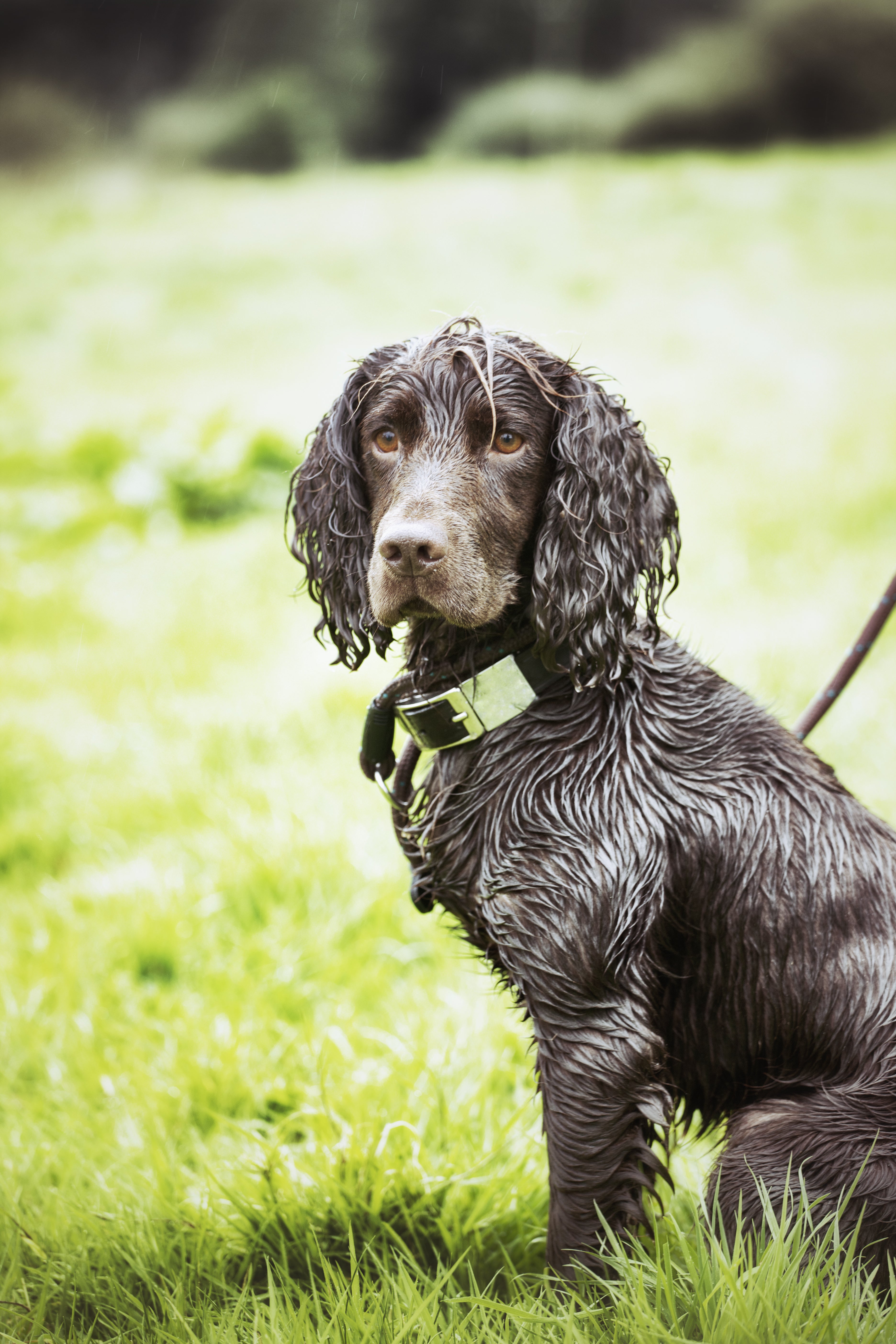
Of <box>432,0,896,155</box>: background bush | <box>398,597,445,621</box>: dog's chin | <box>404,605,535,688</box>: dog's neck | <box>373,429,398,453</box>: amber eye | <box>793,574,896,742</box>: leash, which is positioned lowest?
<box>793,574,896,742</box>: leash

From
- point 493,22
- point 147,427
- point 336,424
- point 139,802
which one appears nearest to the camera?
point 336,424

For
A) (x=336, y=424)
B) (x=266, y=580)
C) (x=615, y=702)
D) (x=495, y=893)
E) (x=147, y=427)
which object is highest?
(x=147, y=427)

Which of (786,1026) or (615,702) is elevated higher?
(615,702)

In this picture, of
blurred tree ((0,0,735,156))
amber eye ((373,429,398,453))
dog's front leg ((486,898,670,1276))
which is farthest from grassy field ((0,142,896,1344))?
blurred tree ((0,0,735,156))

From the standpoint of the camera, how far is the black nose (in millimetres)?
1986

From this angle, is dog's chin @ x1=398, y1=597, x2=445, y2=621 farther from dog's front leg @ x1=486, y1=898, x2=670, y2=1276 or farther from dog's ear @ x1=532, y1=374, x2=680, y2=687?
dog's front leg @ x1=486, y1=898, x2=670, y2=1276

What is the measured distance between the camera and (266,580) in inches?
301

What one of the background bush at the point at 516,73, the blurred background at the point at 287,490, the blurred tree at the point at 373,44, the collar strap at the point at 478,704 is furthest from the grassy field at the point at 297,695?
the blurred tree at the point at 373,44

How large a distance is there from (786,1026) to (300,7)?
45.9ft

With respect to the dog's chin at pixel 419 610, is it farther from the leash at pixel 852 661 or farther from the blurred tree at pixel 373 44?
the blurred tree at pixel 373 44

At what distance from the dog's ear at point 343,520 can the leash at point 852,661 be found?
105 centimetres

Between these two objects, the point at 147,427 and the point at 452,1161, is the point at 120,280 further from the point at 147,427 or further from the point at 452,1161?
the point at 452,1161

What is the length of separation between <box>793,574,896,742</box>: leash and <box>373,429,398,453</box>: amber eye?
1125 mm

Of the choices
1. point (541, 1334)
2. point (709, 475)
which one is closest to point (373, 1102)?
point (541, 1334)
